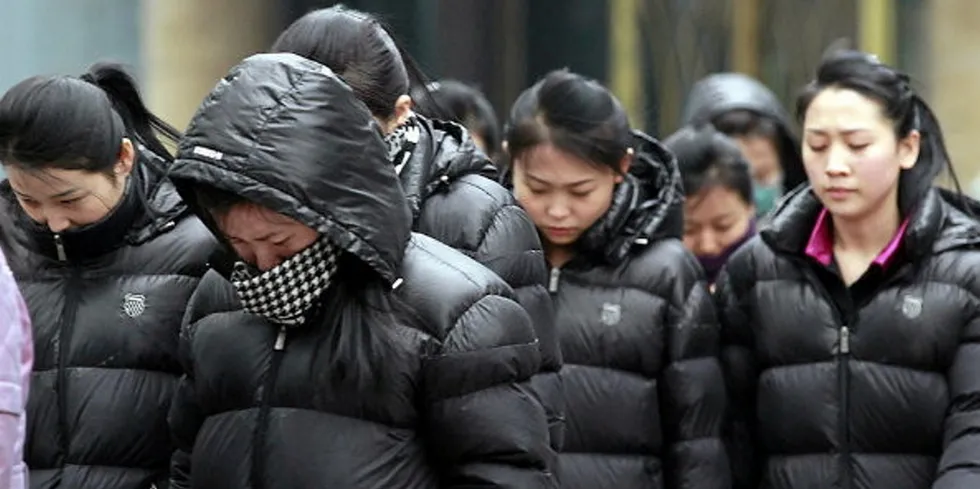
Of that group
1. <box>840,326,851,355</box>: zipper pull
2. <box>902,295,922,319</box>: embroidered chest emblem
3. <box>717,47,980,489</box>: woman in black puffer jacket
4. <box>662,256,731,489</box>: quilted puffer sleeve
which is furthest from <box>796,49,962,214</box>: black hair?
<box>662,256,731,489</box>: quilted puffer sleeve

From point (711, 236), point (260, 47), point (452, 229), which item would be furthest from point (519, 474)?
point (260, 47)

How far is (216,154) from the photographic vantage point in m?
3.92

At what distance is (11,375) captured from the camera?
383cm

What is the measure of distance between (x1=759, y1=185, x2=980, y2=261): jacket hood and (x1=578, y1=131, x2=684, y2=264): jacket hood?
0.97 feet

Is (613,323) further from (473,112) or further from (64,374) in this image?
(473,112)

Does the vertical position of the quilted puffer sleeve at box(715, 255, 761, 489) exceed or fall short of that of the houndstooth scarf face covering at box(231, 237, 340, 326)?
it falls short

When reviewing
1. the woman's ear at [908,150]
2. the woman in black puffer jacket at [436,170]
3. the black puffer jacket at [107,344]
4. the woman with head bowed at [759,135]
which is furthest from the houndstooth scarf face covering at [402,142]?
the woman with head bowed at [759,135]

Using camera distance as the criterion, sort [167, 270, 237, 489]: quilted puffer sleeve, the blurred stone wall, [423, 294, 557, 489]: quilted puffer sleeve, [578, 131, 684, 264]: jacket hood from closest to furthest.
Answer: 1. [423, 294, 557, 489]: quilted puffer sleeve
2. [167, 270, 237, 489]: quilted puffer sleeve
3. [578, 131, 684, 264]: jacket hood
4. the blurred stone wall

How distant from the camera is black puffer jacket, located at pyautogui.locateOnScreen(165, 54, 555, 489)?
12.8 ft

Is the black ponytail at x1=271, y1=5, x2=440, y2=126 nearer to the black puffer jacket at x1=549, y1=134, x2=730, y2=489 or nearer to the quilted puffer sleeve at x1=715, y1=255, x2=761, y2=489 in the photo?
the black puffer jacket at x1=549, y1=134, x2=730, y2=489

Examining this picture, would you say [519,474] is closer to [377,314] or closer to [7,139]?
[377,314]

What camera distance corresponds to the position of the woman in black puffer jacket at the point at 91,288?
509 centimetres

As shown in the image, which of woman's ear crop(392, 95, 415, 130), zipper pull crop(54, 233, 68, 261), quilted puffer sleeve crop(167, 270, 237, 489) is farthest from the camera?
zipper pull crop(54, 233, 68, 261)

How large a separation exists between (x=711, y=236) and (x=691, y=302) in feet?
4.60
